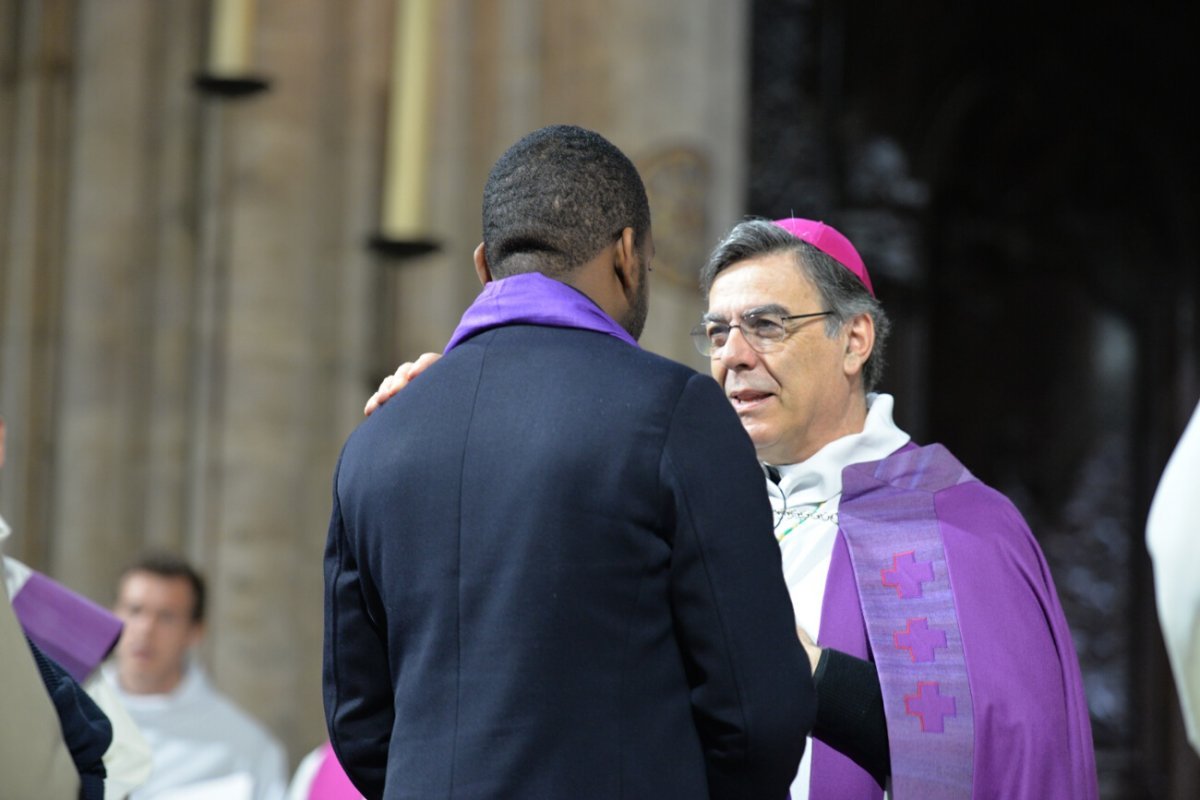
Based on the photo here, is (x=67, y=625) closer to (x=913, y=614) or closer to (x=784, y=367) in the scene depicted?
(x=784, y=367)

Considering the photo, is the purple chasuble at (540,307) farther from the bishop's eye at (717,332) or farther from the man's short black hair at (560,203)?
the bishop's eye at (717,332)

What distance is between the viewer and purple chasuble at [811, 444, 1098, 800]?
266 centimetres

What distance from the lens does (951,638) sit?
9.11 ft

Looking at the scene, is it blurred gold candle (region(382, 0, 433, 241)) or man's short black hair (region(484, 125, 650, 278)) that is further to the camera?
blurred gold candle (region(382, 0, 433, 241))

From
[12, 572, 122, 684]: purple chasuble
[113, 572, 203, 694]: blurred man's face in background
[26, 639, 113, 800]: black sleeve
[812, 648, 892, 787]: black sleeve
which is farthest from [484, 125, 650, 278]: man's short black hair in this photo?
[113, 572, 203, 694]: blurred man's face in background

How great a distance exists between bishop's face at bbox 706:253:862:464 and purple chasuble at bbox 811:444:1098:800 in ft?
0.38

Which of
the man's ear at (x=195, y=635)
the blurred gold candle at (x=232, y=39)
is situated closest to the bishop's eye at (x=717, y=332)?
the blurred gold candle at (x=232, y=39)

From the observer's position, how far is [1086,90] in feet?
20.3

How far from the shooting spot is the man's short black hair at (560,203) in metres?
2.09

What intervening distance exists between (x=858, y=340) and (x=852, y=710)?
776 mm

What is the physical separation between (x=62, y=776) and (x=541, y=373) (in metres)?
0.93

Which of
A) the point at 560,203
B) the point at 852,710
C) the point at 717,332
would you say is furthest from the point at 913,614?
the point at 560,203

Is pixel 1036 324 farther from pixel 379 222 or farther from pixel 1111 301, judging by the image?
pixel 379 222

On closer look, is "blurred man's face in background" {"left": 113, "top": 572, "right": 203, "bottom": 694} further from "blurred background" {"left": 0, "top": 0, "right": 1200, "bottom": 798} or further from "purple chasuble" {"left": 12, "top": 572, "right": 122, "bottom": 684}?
"purple chasuble" {"left": 12, "top": 572, "right": 122, "bottom": 684}
